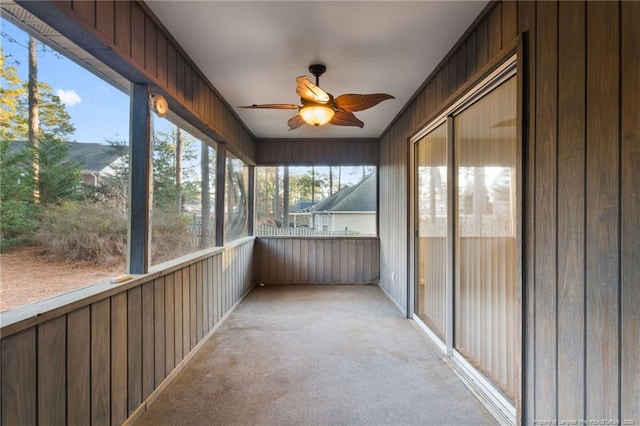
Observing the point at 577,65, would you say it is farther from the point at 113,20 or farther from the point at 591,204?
the point at 113,20

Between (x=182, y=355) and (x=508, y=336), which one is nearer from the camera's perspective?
(x=508, y=336)

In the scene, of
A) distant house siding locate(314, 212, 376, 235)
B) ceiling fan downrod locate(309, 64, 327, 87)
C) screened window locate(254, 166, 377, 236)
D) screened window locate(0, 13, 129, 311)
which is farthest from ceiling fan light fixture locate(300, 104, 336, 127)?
distant house siding locate(314, 212, 376, 235)

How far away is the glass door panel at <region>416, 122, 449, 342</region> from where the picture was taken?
2803mm

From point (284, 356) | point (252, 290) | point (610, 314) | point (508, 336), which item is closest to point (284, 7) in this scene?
point (610, 314)

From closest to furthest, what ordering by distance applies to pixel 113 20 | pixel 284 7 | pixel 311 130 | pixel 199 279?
pixel 113 20
pixel 284 7
pixel 199 279
pixel 311 130

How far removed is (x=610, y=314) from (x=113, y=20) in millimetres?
2651

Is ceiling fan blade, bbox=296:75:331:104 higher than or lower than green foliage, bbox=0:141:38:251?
higher

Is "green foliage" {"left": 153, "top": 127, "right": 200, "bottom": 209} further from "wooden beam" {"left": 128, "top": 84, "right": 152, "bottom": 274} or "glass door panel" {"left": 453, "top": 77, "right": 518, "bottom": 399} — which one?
"glass door panel" {"left": 453, "top": 77, "right": 518, "bottom": 399}

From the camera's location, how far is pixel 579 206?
127 cm

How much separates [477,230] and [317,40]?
1.85 m

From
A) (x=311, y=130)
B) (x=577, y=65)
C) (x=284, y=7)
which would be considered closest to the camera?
(x=577, y=65)

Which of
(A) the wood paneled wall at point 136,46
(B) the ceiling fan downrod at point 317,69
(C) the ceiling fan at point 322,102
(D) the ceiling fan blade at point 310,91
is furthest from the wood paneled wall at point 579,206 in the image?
(A) the wood paneled wall at point 136,46

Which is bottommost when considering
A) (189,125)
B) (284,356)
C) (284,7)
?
(284,356)

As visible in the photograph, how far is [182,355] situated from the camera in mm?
2465
